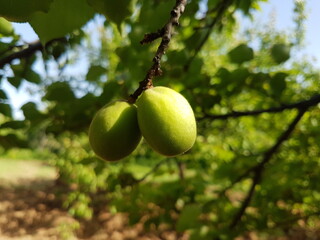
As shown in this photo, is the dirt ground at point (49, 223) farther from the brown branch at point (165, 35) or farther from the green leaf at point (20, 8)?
the green leaf at point (20, 8)

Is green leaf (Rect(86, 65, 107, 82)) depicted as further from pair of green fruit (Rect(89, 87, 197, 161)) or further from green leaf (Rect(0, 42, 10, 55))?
pair of green fruit (Rect(89, 87, 197, 161))

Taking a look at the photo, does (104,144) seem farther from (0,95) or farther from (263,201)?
(263,201)

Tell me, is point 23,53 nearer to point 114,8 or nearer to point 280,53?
point 114,8

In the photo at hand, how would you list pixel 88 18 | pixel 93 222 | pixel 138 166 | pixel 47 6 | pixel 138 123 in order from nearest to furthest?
pixel 47 6
pixel 88 18
pixel 138 123
pixel 93 222
pixel 138 166

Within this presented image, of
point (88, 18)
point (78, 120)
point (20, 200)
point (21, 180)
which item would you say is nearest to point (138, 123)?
point (88, 18)

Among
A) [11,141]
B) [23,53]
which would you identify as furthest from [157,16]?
[11,141]

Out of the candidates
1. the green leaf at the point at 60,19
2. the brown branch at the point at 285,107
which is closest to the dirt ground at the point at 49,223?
the brown branch at the point at 285,107
